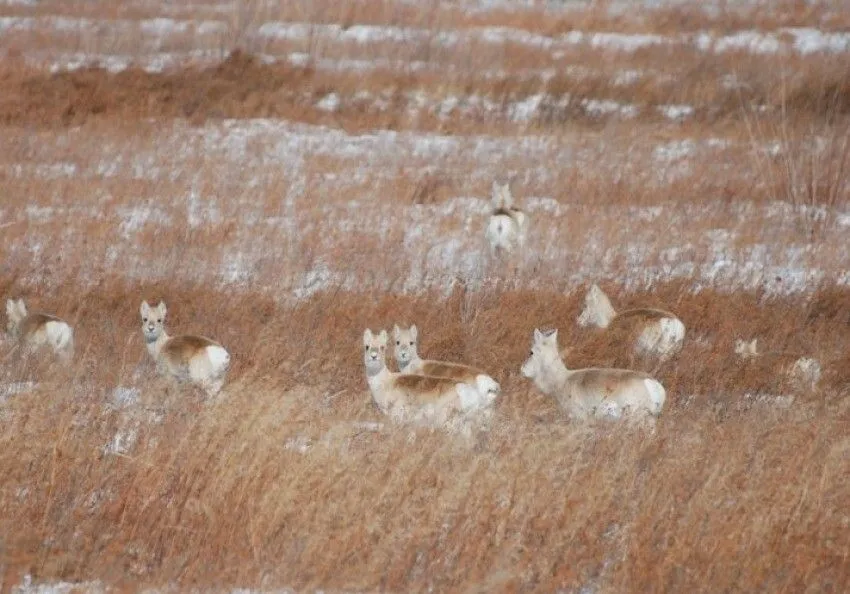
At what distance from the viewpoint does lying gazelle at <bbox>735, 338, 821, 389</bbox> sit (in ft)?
32.6

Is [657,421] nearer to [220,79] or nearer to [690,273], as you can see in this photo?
[690,273]

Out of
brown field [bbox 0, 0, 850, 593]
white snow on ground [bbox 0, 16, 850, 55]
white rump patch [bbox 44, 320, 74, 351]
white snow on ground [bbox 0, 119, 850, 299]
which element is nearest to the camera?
brown field [bbox 0, 0, 850, 593]

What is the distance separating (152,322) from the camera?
34.3 feet

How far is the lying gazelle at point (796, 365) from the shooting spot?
32.6 feet

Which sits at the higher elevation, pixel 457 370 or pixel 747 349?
pixel 747 349

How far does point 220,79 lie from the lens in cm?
2562

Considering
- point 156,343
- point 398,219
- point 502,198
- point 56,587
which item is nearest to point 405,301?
point 156,343

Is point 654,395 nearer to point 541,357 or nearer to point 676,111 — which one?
point 541,357

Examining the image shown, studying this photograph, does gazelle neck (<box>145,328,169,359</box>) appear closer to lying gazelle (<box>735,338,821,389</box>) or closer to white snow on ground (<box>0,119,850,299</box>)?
white snow on ground (<box>0,119,850,299</box>)

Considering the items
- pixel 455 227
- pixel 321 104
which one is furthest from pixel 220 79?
pixel 455 227

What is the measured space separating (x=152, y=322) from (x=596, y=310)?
3843 mm

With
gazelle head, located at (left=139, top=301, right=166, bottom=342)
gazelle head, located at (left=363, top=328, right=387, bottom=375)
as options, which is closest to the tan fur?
gazelle head, located at (left=363, top=328, right=387, bottom=375)

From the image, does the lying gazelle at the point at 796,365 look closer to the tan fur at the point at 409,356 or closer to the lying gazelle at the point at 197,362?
the tan fur at the point at 409,356

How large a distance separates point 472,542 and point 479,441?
140cm
